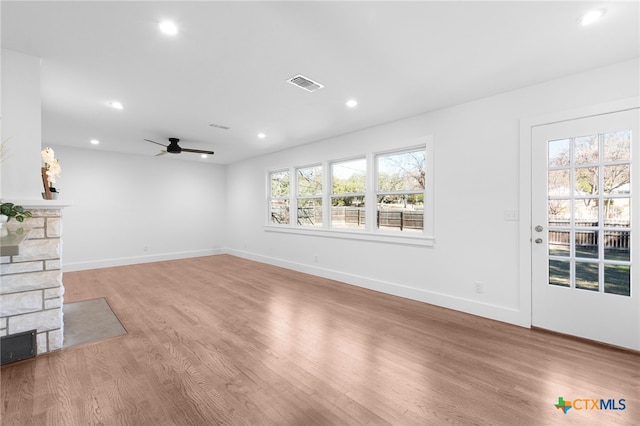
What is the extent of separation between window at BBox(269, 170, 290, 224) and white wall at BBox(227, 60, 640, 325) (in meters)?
2.12

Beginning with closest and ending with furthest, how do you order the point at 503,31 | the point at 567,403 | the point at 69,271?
the point at 567,403
the point at 503,31
the point at 69,271

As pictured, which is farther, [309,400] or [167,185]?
[167,185]

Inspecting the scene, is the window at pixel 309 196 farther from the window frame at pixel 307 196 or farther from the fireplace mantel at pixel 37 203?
the fireplace mantel at pixel 37 203

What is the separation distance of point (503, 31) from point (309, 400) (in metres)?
3.00

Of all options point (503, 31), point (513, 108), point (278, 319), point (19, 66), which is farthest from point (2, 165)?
point (513, 108)

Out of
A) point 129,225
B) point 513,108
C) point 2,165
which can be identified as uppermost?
point 513,108

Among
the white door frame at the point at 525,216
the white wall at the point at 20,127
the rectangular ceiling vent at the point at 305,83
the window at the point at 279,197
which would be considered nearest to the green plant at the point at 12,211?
the white wall at the point at 20,127

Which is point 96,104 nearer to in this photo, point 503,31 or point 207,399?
point 207,399

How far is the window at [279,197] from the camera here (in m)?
6.61

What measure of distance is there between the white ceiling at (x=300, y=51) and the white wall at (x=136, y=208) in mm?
2666

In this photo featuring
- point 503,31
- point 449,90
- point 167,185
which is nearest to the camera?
point 503,31

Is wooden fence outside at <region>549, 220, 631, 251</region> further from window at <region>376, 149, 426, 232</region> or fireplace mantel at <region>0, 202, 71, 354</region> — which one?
fireplace mantel at <region>0, 202, 71, 354</region>

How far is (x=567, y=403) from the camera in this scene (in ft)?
6.21

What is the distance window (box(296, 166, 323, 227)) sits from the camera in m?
5.80
